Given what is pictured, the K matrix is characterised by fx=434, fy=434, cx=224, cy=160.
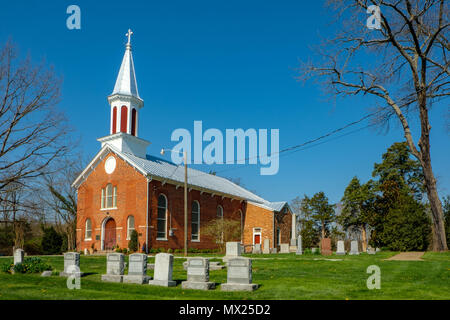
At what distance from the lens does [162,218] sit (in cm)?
3481

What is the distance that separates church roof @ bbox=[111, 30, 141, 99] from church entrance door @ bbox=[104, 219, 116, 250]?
1085cm

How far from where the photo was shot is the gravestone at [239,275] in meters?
12.6

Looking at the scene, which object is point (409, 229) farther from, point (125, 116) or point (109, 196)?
point (125, 116)

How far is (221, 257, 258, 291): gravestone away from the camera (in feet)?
41.2

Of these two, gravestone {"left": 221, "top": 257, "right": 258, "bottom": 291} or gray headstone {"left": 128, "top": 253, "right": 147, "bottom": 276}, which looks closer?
gravestone {"left": 221, "top": 257, "right": 258, "bottom": 291}

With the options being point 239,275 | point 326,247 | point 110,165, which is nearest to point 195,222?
point 110,165

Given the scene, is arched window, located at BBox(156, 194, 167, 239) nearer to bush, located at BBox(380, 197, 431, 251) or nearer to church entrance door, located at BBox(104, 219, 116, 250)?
church entrance door, located at BBox(104, 219, 116, 250)

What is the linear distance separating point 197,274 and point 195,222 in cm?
2590

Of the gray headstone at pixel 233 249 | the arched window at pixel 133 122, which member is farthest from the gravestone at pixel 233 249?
the arched window at pixel 133 122

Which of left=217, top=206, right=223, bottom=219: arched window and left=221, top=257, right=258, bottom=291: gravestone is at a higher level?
left=217, top=206, right=223, bottom=219: arched window

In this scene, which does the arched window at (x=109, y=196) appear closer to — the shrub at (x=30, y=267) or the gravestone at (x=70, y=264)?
the shrub at (x=30, y=267)

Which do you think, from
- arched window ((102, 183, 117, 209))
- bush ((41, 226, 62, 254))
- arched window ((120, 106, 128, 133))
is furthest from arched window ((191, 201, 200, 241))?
bush ((41, 226, 62, 254))

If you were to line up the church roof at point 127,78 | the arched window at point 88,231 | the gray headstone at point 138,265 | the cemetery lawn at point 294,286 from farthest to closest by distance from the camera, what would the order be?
1. the church roof at point 127,78
2. the arched window at point 88,231
3. the gray headstone at point 138,265
4. the cemetery lawn at point 294,286
